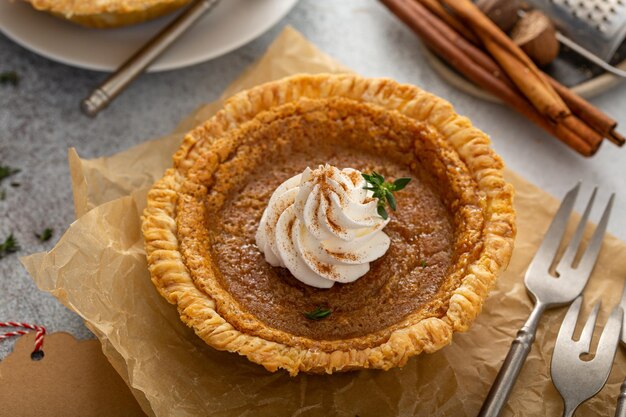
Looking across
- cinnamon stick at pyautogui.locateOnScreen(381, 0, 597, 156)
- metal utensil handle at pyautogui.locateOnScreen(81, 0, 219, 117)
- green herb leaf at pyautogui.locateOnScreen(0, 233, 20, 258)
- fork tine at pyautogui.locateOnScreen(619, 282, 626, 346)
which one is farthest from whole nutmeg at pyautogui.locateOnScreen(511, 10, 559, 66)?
green herb leaf at pyautogui.locateOnScreen(0, 233, 20, 258)

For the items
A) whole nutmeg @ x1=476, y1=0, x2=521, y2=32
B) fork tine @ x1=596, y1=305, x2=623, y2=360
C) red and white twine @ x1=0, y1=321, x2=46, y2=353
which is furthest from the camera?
whole nutmeg @ x1=476, y1=0, x2=521, y2=32

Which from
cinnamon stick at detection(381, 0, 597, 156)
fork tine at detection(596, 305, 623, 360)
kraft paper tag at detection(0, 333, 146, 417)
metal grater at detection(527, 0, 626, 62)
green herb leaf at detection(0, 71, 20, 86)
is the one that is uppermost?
metal grater at detection(527, 0, 626, 62)

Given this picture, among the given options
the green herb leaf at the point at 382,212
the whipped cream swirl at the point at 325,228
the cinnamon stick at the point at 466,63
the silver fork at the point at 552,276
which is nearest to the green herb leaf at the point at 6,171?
the whipped cream swirl at the point at 325,228

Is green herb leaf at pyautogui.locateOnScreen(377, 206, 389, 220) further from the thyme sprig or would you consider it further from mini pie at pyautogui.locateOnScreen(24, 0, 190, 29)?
mini pie at pyautogui.locateOnScreen(24, 0, 190, 29)

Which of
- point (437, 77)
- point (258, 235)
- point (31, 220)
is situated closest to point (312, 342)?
point (258, 235)

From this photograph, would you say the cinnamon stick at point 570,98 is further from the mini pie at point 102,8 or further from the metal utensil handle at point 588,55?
the mini pie at point 102,8

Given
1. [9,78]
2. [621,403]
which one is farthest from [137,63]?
[621,403]
